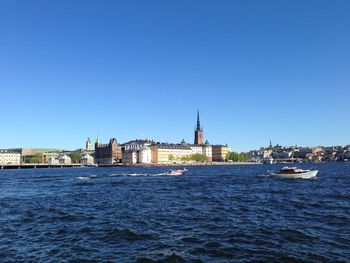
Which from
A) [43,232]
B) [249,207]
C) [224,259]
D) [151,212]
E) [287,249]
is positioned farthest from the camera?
[249,207]

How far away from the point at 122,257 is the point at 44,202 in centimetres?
2543

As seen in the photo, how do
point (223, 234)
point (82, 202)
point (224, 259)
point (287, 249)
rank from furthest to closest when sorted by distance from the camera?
point (82, 202)
point (223, 234)
point (287, 249)
point (224, 259)

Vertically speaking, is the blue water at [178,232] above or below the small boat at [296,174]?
below

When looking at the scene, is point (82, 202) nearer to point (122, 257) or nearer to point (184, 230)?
point (184, 230)

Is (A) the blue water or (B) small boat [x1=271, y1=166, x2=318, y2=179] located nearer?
(A) the blue water

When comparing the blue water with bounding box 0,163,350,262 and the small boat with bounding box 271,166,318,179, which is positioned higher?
the small boat with bounding box 271,166,318,179

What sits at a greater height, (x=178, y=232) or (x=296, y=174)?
(x=296, y=174)

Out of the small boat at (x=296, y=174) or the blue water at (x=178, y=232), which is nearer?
the blue water at (x=178, y=232)

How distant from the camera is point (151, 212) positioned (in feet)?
105

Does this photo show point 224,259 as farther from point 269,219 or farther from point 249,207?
point 249,207

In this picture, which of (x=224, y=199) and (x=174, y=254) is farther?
(x=224, y=199)

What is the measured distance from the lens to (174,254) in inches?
734

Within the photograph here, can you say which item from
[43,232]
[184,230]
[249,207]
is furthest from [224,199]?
[43,232]

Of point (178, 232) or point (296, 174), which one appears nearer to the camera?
point (178, 232)
